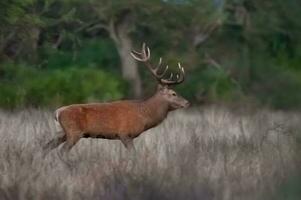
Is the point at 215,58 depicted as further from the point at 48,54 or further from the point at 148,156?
the point at 148,156

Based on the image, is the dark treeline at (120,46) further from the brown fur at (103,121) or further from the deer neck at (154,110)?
the brown fur at (103,121)

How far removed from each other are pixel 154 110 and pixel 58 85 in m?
A: 14.1

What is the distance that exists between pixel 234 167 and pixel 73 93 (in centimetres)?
1760

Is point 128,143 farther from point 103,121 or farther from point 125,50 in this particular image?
point 125,50

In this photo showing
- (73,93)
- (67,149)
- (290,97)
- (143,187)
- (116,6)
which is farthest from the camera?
(116,6)

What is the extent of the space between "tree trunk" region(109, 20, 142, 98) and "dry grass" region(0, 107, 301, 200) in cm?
1587

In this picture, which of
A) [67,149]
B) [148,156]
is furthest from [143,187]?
[67,149]

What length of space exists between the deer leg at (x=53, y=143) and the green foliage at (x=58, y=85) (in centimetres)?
1129

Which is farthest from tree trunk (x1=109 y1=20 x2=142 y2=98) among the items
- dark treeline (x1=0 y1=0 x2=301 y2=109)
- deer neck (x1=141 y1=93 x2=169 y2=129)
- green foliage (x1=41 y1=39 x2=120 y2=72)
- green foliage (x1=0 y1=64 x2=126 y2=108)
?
deer neck (x1=141 y1=93 x2=169 y2=129)

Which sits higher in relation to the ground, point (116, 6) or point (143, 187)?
point (116, 6)

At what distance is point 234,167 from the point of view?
9859mm

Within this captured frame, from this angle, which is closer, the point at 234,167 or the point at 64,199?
the point at 64,199

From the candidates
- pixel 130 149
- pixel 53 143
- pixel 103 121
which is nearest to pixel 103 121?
pixel 103 121

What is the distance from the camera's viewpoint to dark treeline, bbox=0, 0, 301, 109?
2722cm
